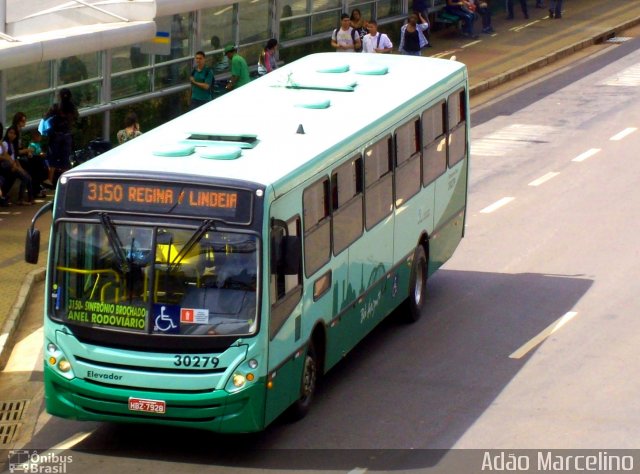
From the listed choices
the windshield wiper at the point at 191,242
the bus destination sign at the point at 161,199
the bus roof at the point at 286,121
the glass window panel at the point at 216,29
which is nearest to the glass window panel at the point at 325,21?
the glass window panel at the point at 216,29

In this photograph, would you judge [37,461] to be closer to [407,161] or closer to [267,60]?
[407,161]

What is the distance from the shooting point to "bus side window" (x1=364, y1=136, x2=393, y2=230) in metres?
15.0

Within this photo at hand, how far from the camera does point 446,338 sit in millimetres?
16312

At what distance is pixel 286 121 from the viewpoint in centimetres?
1466

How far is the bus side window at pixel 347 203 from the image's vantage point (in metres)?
14.1

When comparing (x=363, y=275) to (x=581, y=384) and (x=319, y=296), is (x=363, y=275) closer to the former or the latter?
(x=319, y=296)

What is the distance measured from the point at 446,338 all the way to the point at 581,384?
2.06m

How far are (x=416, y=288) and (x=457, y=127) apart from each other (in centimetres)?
249

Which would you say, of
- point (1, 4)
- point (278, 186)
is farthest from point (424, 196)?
point (1, 4)

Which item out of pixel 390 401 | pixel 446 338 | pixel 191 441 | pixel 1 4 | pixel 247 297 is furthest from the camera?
pixel 1 4

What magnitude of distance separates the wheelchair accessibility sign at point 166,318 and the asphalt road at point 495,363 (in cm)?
119

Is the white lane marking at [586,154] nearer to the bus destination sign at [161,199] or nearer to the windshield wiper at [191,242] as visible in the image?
the bus destination sign at [161,199]

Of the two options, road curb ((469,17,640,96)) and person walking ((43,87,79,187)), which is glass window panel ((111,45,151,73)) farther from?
road curb ((469,17,640,96))

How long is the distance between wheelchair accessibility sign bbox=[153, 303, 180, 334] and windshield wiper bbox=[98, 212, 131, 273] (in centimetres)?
42
